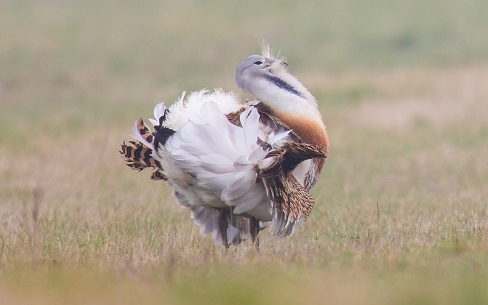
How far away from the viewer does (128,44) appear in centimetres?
3092

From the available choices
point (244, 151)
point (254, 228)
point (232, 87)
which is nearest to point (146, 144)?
point (244, 151)

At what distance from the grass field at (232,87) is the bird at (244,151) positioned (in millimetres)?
291

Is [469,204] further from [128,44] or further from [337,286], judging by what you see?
[128,44]

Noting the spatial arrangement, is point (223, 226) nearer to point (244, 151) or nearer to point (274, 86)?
point (244, 151)

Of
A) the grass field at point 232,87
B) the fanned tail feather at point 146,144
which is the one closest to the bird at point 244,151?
the fanned tail feather at point 146,144

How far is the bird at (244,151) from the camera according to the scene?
22.7 feet

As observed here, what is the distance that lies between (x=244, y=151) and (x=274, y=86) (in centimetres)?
69

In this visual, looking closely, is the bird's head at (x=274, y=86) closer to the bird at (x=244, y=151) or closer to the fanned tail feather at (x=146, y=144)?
the bird at (x=244, y=151)

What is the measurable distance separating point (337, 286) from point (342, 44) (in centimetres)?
2576

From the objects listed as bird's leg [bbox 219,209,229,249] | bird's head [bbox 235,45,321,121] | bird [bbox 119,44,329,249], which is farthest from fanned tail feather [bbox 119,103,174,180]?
bird's head [bbox 235,45,321,121]

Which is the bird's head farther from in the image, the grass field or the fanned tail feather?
the grass field

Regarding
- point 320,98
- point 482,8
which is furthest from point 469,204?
point 482,8

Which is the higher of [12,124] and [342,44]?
[342,44]

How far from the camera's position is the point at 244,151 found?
6934 millimetres
